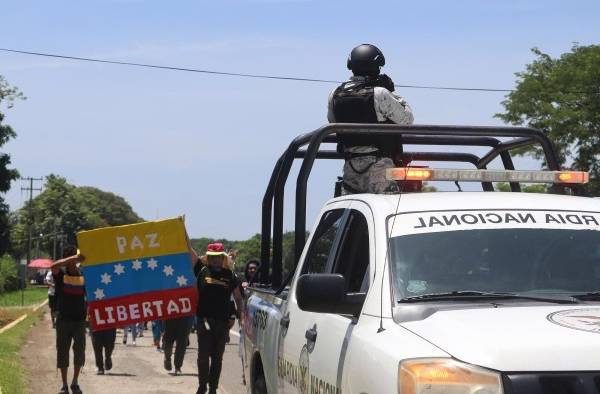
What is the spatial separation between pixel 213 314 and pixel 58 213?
15271 centimetres

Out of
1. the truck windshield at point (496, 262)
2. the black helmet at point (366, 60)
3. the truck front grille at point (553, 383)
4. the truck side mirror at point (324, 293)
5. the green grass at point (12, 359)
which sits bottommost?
the green grass at point (12, 359)

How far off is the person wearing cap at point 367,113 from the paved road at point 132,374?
6.83m

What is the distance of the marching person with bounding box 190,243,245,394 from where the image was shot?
12719mm

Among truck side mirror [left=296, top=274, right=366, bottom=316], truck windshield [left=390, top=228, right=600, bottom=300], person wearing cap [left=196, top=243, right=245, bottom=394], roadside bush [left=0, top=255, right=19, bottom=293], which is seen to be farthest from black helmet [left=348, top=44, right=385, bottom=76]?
roadside bush [left=0, top=255, right=19, bottom=293]

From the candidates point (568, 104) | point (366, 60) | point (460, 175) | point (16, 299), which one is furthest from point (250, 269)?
point (16, 299)

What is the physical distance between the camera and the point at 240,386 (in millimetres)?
14516

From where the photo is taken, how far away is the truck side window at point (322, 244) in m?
6.08

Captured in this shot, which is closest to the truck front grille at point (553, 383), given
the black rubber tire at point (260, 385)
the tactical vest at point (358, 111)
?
the black rubber tire at point (260, 385)

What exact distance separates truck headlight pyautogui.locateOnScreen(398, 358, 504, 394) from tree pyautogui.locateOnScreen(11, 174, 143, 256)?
493 feet

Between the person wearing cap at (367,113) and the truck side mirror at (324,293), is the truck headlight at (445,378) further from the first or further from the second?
the person wearing cap at (367,113)

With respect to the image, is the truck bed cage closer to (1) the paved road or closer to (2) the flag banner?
(2) the flag banner

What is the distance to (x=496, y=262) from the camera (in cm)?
503

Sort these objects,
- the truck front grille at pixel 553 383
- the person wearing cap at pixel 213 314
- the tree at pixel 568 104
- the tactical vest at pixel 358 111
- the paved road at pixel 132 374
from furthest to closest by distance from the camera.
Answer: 1. the tree at pixel 568 104
2. the paved road at pixel 132 374
3. the person wearing cap at pixel 213 314
4. the tactical vest at pixel 358 111
5. the truck front grille at pixel 553 383

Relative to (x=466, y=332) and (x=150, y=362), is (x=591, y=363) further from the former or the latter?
(x=150, y=362)
